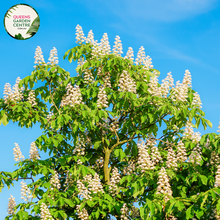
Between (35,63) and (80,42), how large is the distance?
5.05ft

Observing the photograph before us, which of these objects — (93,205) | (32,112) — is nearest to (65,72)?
(32,112)

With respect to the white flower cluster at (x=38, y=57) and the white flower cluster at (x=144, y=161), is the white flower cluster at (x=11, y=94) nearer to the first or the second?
the white flower cluster at (x=38, y=57)

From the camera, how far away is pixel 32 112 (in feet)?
33.2

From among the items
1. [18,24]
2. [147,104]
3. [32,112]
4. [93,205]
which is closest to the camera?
[93,205]

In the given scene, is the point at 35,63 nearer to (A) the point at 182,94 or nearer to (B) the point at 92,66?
(B) the point at 92,66

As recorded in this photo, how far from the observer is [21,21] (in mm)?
12961

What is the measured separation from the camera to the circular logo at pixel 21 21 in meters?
12.6

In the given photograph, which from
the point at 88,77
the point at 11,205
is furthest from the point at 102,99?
the point at 11,205

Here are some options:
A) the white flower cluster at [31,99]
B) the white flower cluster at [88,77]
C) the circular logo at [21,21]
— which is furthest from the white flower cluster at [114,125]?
the circular logo at [21,21]

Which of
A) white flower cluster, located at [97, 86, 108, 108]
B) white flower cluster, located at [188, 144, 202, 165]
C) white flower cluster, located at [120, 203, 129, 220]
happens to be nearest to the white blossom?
white flower cluster, located at [120, 203, 129, 220]

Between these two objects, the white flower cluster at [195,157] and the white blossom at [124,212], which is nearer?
the white flower cluster at [195,157]

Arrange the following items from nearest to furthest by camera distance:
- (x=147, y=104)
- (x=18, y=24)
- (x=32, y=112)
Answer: (x=147, y=104), (x=32, y=112), (x=18, y=24)

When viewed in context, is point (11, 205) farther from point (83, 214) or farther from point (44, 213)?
point (83, 214)

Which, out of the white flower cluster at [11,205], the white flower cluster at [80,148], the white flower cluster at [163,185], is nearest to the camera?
the white flower cluster at [163,185]
